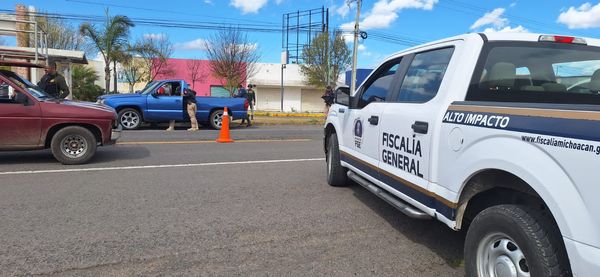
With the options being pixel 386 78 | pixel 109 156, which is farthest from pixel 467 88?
pixel 109 156

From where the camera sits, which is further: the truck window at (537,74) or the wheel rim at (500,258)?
the truck window at (537,74)

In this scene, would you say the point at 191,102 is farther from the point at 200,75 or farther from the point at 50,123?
the point at 200,75

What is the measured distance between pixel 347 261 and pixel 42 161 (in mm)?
6885

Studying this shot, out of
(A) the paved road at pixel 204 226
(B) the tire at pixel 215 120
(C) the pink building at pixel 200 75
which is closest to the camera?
(A) the paved road at pixel 204 226

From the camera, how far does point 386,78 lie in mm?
5082

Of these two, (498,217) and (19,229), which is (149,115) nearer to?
(19,229)

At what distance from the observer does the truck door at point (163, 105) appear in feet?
52.4

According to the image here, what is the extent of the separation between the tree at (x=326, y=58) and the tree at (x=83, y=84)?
20.6m

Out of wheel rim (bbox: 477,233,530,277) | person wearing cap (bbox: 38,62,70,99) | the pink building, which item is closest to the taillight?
wheel rim (bbox: 477,233,530,277)

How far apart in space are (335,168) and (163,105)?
11015mm

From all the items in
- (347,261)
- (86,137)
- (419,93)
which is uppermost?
(419,93)

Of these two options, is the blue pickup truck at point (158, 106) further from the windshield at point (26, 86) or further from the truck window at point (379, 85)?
the truck window at point (379, 85)

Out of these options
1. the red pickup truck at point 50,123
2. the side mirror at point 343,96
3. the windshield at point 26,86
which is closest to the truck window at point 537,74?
the side mirror at point 343,96

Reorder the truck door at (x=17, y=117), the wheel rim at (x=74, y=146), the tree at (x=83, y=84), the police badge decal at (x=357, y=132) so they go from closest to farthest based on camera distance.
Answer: the police badge decal at (x=357, y=132) → the truck door at (x=17, y=117) → the wheel rim at (x=74, y=146) → the tree at (x=83, y=84)
